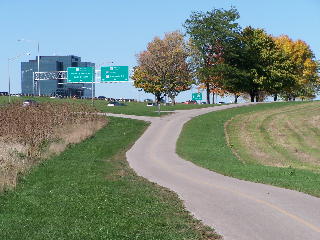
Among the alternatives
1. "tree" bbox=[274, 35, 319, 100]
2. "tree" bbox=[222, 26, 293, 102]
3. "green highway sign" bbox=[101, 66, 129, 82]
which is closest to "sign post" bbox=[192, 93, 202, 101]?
"tree" bbox=[274, 35, 319, 100]

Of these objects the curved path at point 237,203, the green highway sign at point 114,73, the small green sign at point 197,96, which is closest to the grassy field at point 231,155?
the curved path at point 237,203

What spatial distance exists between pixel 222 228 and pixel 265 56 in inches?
2785

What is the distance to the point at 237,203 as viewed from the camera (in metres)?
14.9

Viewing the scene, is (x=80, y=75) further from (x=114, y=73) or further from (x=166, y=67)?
(x=166, y=67)

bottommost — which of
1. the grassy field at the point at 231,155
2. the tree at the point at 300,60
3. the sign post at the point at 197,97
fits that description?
the grassy field at the point at 231,155

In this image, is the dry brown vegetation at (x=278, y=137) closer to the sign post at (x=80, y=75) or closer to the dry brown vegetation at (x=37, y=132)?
the dry brown vegetation at (x=37, y=132)

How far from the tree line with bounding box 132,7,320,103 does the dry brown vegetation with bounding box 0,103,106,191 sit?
36.3 m

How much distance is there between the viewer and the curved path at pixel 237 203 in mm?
11570

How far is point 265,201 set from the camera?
15.1 m

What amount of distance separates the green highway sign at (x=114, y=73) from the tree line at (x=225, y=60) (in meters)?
11.9

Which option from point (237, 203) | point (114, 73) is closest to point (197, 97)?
point (114, 73)

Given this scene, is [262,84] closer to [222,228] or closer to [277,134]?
[277,134]

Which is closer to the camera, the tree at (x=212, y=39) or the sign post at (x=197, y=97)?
the tree at (x=212, y=39)

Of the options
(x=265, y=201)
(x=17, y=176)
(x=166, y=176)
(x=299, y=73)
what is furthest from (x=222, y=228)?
(x=299, y=73)
